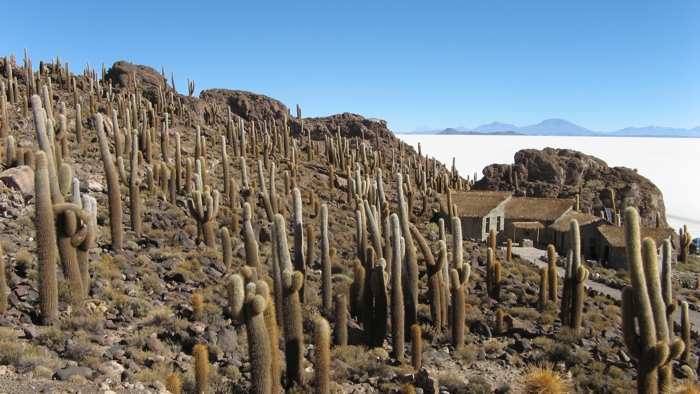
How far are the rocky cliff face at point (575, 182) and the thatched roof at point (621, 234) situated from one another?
472 inches

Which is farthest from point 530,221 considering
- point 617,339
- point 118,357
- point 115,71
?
point 115,71

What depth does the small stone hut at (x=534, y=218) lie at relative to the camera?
3306cm

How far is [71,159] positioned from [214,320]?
12297mm

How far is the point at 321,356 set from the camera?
941 centimetres

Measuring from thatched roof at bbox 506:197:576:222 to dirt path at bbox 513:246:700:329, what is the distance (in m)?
2.51

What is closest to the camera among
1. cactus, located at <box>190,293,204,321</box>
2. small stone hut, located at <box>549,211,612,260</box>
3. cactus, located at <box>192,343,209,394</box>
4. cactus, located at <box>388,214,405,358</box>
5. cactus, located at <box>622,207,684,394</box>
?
cactus, located at <box>192,343,209,394</box>

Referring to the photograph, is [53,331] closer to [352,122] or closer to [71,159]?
[71,159]

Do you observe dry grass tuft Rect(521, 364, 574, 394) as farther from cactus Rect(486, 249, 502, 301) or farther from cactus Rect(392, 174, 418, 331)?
cactus Rect(486, 249, 502, 301)

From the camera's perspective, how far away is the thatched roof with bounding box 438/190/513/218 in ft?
103

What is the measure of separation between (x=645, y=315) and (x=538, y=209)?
82.7 feet

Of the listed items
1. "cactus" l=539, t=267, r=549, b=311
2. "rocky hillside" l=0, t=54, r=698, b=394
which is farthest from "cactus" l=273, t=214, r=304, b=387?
"cactus" l=539, t=267, r=549, b=311

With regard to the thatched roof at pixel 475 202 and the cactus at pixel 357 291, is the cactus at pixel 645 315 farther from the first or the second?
the thatched roof at pixel 475 202

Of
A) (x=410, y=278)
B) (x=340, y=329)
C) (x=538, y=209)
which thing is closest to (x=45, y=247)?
(x=340, y=329)

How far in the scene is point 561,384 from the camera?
432 inches
